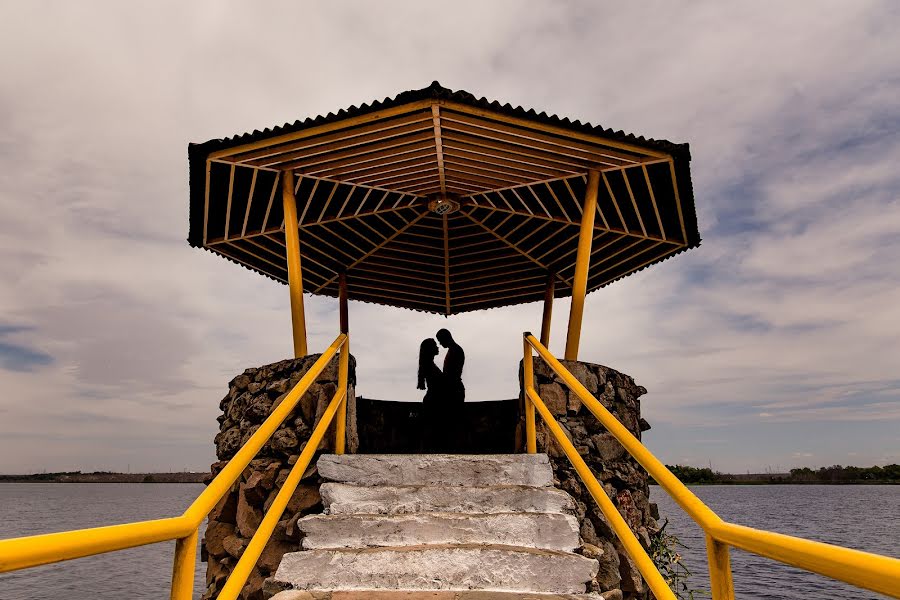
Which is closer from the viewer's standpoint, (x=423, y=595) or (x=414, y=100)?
(x=423, y=595)

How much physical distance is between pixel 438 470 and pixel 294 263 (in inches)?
114

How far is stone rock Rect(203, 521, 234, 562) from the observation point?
191 inches

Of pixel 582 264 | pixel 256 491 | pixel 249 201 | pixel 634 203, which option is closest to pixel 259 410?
pixel 256 491

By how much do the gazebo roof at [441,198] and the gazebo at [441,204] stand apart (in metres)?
0.02

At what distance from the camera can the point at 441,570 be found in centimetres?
351

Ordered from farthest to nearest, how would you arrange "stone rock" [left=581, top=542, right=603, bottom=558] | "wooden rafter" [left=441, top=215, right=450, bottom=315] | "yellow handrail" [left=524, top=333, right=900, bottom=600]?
1. "wooden rafter" [left=441, top=215, right=450, bottom=315]
2. "stone rock" [left=581, top=542, right=603, bottom=558]
3. "yellow handrail" [left=524, top=333, right=900, bottom=600]

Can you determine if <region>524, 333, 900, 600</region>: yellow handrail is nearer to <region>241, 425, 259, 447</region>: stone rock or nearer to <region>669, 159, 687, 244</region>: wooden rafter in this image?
<region>241, 425, 259, 447</region>: stone rock

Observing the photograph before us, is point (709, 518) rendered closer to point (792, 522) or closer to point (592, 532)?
point (592, 532)

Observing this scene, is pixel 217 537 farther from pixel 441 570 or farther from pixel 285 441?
pixel 441 570

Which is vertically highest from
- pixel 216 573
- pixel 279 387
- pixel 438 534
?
pixel 279 387

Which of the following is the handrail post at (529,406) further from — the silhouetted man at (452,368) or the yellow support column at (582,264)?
the silhouetted man at (452,368)

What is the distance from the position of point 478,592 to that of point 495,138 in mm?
4105

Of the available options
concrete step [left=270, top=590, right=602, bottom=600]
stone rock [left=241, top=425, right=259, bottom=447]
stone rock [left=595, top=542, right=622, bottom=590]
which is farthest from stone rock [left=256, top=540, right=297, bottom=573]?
stone rock [left=595, top=542, right=622, bottom=590]

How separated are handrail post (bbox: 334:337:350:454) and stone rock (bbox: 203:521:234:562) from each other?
115 centimetres
